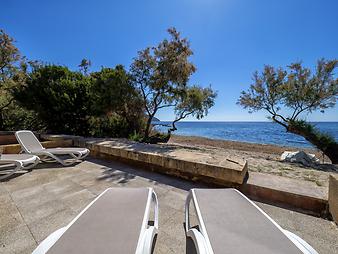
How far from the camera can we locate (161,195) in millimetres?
2873

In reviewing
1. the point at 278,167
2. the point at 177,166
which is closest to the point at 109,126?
the point at 177,166

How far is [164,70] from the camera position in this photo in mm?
8734

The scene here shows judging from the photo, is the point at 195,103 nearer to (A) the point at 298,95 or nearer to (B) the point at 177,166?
(A) the point at 298,95

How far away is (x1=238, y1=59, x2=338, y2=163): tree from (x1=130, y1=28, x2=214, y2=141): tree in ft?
18.7

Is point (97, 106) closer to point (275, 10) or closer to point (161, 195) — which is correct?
point (161, 195)

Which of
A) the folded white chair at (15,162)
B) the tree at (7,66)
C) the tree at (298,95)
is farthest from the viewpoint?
the tree at (7,66)

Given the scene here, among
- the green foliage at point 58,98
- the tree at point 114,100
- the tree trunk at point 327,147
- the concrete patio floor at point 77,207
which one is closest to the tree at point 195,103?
the tree at point 114,100

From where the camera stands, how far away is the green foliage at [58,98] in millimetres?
8216

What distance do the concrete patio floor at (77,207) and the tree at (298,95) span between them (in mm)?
10515

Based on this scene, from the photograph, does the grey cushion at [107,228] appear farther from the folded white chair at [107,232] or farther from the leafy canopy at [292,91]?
the leafy canopy at [292,91]

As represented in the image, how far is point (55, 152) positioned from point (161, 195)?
3.41 metres

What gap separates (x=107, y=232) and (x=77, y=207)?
144cm

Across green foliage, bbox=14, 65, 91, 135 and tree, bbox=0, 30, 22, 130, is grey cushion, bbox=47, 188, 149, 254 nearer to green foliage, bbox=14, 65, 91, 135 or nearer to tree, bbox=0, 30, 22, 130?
green foliage, bbox=14, 65, 91, 135

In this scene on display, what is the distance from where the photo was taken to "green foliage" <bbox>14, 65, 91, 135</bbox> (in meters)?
8.22
